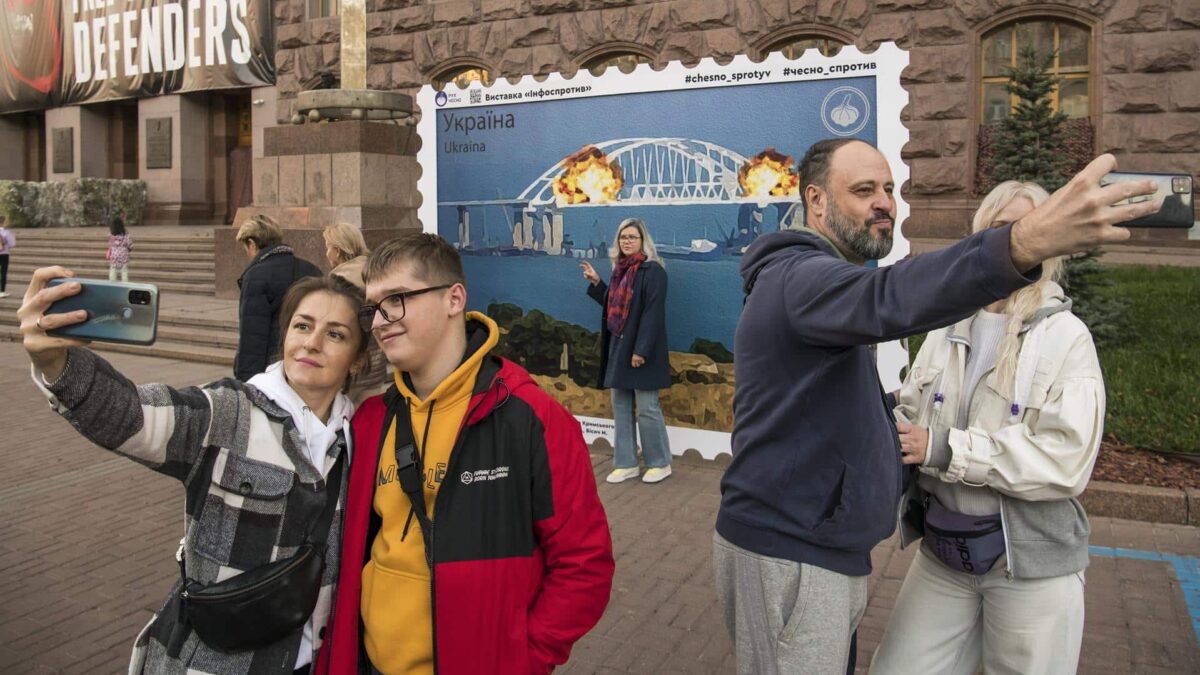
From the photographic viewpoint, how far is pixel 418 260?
2.51m

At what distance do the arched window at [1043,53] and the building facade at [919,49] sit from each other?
19mm

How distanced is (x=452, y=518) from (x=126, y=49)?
1177 inches

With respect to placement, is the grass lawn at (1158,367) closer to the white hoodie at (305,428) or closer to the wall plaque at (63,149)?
the white hoodie at (305,428)

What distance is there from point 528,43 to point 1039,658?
17095 millimetres

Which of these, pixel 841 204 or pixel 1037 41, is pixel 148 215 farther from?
pixel 841 204

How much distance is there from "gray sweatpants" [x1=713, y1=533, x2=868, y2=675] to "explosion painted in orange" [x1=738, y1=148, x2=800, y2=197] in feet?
15.4

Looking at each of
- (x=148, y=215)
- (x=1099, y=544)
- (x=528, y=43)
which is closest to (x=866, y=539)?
(x=1099, y=544)

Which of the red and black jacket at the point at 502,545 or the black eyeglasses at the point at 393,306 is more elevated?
the black eyeglasses at the point at 393,306

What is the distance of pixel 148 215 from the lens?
2827 centimetres

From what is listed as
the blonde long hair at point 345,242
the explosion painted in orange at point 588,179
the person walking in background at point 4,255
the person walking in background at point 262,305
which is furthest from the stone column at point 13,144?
the blonde long hair at point 345,242

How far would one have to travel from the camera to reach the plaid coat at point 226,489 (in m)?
2.26

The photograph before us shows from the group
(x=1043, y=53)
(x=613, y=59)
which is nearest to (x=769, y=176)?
(x=1043, y=53)

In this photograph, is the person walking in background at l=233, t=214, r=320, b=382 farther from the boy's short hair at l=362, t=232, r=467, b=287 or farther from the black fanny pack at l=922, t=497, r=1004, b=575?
the black fanny pack at l=922, t=497, r=1004, b=575

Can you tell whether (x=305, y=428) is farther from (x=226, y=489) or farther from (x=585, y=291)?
(x=585, y=291)
